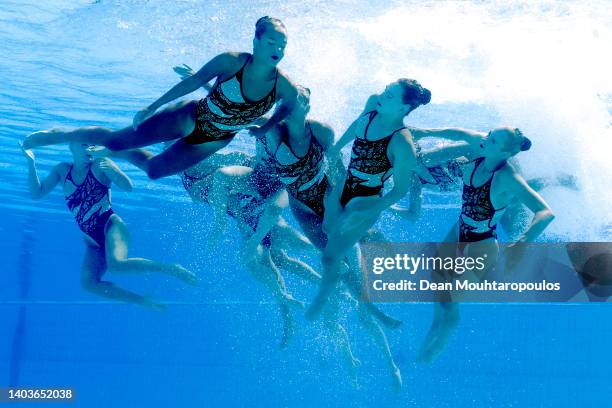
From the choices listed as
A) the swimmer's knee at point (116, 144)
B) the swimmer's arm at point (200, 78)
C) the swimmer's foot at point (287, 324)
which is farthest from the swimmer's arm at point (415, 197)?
the swimmer's knee at point (116, 144)

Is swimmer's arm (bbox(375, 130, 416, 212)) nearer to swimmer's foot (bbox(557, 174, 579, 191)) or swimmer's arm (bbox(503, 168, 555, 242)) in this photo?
swimmer's arm (bbox(503, 168, 555, 242))

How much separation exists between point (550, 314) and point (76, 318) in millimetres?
48275

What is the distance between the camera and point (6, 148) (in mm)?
19812

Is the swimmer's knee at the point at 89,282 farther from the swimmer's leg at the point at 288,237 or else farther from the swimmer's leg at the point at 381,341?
the swimmer's leg at the point at 381,341

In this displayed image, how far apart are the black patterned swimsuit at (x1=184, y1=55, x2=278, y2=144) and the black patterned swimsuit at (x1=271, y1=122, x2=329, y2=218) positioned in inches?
52.6

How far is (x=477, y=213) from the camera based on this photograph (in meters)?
9.08

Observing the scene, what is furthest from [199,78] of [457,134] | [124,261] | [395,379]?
[395,379]

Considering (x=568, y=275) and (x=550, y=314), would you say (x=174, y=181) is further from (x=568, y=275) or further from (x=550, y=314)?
(x=550, y=314)

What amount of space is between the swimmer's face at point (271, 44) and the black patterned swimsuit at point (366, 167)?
75.7 inches

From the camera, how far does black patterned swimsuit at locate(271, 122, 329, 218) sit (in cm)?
916

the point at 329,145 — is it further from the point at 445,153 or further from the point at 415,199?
the point at 415,199

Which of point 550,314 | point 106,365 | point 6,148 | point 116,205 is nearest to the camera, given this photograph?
point 6,148

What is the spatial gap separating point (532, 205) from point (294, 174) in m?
3.61

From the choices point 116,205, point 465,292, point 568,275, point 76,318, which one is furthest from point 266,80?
point 76,318
